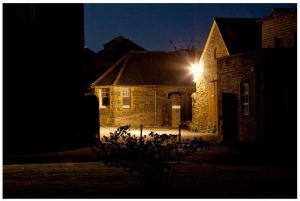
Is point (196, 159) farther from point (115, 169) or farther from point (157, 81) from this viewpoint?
point (157, 81)

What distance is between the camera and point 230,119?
27.3 metres

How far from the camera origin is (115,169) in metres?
15.5

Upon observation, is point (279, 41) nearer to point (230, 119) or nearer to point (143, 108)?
point (230, 119)

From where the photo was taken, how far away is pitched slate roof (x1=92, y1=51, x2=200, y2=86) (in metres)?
44.9

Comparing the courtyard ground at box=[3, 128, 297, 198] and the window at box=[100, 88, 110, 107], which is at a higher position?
the window at box=[100, 88, 110, 107]

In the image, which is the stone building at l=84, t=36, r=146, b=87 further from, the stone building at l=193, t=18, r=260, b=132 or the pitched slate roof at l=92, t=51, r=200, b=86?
the stone building at l=193, t=18, r=260, b=132

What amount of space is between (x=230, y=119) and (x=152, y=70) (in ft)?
64.0

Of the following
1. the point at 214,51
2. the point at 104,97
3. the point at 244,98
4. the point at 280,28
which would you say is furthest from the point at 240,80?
the point at 104,97

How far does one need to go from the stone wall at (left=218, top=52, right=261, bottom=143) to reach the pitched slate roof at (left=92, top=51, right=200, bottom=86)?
16447 mm

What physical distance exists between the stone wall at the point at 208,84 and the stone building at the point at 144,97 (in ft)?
20.5

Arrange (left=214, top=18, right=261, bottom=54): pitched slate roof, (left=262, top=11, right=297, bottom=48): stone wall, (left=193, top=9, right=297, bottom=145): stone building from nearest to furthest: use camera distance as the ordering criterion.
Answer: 1. (left=193, top=9, right=297, bottom=145): stone building
2. (left=262, top=11, right=297, bottom=48): stone wall
3. (left=214, top=18, right=261, bottom=54): pitched slate roof

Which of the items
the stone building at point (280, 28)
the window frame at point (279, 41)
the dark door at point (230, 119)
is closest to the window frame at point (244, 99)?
the dark door at point (230, 119)

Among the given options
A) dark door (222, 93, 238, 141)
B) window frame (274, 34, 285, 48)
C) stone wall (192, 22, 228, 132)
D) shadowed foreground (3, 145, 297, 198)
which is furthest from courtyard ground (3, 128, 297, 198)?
stone wall (192, 22, 228, 132)

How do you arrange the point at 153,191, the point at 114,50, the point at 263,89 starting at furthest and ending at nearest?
the point at 114,50, the point at 263,89, the point at 153,191
